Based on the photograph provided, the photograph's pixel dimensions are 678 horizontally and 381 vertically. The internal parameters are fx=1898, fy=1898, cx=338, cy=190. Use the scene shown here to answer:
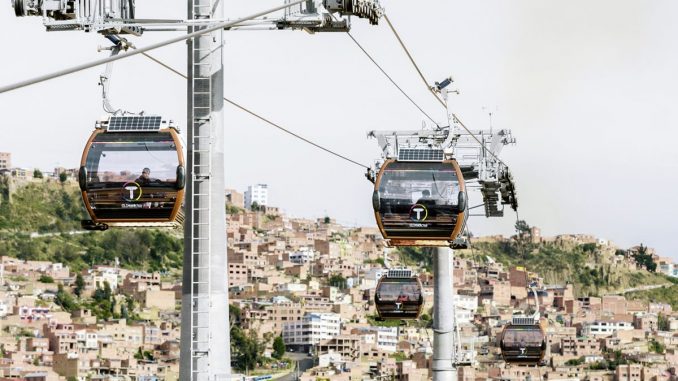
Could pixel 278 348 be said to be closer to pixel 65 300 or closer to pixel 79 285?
pixel 65 300

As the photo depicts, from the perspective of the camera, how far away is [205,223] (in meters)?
15.0

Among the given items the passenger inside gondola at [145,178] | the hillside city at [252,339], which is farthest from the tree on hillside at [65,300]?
the passenger inside gondola at [145,178]

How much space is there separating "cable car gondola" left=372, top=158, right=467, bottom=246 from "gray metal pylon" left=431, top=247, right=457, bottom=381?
42.1 ft

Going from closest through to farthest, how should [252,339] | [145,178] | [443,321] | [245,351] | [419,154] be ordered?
[145,178]
[419,154]
[443,321]
[245,351]
[252,339]

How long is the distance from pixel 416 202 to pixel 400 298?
18.5 m

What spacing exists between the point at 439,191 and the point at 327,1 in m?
5.53

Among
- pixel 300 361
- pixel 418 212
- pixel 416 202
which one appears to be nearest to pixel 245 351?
pixel 300 361

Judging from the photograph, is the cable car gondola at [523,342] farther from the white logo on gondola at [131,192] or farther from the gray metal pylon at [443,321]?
the white logo on gondola at [131,192]

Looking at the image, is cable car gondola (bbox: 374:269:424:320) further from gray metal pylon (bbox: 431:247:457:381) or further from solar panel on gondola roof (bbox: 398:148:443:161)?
solar panel on gondola roof (bbox: 398:148:443:161)

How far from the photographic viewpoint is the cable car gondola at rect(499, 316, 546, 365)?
4268cm

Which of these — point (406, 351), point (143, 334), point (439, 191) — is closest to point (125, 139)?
point (439, 191)

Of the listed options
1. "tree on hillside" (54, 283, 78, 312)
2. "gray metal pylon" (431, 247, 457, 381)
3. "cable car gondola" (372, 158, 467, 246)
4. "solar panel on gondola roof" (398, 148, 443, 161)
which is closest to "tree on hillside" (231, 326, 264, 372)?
"tree on hillside" (54, 283, 78, 312)

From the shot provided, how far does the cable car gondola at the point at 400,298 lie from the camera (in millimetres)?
39156

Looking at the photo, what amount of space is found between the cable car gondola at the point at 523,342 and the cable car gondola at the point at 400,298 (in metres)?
3.87
